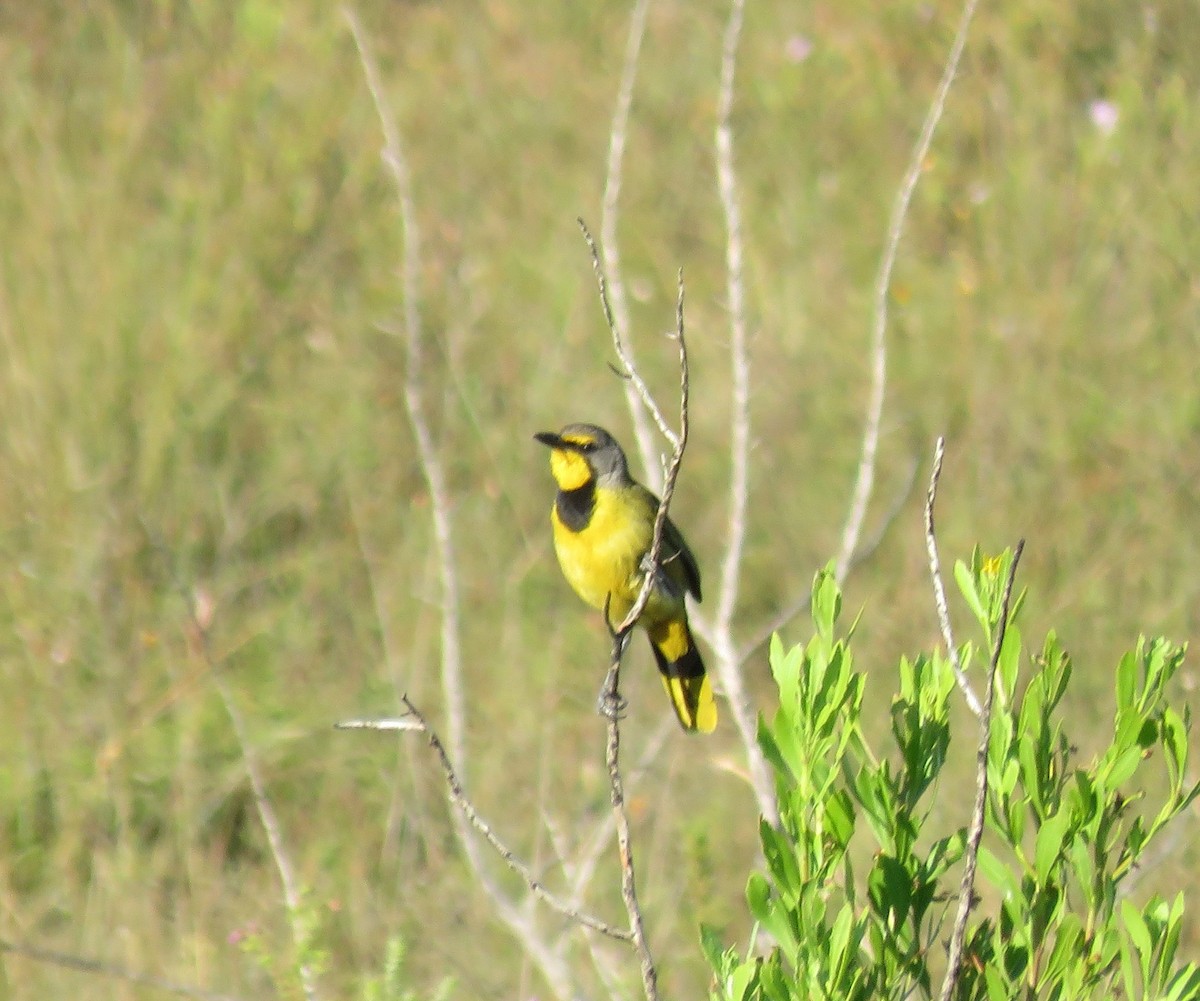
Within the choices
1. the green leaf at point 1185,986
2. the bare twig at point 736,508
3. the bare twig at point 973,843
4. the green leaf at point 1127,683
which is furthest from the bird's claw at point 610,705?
the green leaf at point 1185,986

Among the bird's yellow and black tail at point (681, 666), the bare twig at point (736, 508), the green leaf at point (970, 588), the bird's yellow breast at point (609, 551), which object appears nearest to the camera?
the green leaf at point (970, 588)

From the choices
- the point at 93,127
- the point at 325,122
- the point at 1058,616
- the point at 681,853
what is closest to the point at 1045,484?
the point at 1058,616

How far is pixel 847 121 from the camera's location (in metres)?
9.31

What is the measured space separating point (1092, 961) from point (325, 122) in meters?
7.89

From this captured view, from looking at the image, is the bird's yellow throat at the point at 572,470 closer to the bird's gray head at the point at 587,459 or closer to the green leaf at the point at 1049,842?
the bird's gray head at the point at 587,459

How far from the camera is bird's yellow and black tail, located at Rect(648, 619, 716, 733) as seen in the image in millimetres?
4816

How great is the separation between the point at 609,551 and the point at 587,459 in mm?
397

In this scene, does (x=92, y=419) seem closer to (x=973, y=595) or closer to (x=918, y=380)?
(x=918, y=380)

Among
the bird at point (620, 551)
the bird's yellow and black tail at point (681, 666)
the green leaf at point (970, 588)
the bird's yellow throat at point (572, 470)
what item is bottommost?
the bird's yellow and black tail at point (681, 666)

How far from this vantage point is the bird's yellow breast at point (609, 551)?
15.1 ft

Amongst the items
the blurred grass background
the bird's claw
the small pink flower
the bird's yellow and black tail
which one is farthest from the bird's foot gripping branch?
the small pink flower

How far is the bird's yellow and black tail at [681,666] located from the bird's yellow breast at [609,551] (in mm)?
125

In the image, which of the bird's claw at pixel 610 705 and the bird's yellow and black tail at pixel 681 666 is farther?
the bird's yellow and black tail at pixel 681 666

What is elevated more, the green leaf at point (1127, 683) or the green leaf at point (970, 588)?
the green leaf at point (970, 588)
